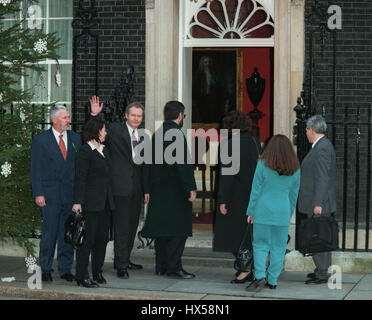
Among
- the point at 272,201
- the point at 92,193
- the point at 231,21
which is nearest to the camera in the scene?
the point at 272,201

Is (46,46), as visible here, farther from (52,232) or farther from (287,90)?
(287,90)

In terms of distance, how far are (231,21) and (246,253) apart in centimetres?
488

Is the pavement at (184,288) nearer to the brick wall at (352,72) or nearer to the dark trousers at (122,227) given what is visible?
the dark trousers at (122,227)

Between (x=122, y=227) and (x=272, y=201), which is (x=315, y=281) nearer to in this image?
(x=272, y=201)

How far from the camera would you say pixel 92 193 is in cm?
898

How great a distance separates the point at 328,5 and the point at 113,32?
3.11 m

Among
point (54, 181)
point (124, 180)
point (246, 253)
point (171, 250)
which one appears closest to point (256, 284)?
point (246, 253)

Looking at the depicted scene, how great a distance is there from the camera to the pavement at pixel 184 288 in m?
8.66

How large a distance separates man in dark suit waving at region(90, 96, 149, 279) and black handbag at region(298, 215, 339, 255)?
1.76 metres

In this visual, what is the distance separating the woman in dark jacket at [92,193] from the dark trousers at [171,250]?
0.78m

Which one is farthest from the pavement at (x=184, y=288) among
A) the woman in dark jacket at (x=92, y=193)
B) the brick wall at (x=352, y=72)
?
the brick wall at (x=352, y=72)

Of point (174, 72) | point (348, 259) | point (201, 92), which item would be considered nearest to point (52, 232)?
point (348, 259)

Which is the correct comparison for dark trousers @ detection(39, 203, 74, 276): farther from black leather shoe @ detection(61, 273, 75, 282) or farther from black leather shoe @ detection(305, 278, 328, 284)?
black leather shoe @ detection(305, 278, 328, 284)

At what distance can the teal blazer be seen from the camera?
28.7ft
